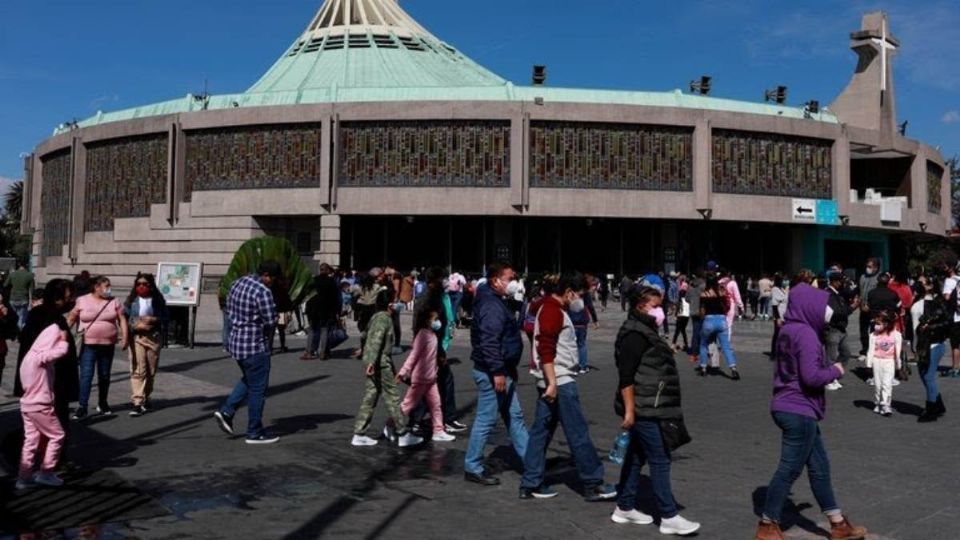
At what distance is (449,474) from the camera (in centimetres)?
686

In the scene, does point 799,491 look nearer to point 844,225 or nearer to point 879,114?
point 844,225

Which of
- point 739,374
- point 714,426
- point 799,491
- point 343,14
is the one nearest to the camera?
point 799,491

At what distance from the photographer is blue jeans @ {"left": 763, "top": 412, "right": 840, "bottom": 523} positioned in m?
5.09

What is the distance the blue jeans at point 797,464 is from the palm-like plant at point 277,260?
474 inches

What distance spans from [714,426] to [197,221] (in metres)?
30.9

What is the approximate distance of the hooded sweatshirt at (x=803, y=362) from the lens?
5.13 meters

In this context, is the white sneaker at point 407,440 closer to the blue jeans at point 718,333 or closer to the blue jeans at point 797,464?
the blue jeans at point 797,464

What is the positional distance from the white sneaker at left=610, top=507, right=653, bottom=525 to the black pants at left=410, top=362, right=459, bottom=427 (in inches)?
121

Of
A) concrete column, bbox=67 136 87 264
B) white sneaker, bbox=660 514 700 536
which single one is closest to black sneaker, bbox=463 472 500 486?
white sneaker, bbox=660 514 700 536

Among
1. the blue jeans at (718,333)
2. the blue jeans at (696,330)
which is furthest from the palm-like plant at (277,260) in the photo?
the blue jeans at (718,333)

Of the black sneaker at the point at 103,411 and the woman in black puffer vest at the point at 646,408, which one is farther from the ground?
the woman in black puffer vest at the point at 646,408

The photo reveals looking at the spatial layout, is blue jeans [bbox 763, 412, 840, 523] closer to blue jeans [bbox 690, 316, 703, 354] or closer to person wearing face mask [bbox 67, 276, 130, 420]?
person wearing face mask [bbox 67, 276, 130, 420]

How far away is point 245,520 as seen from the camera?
5.43 metres

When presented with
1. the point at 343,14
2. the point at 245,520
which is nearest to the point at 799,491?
the point at 245,520
